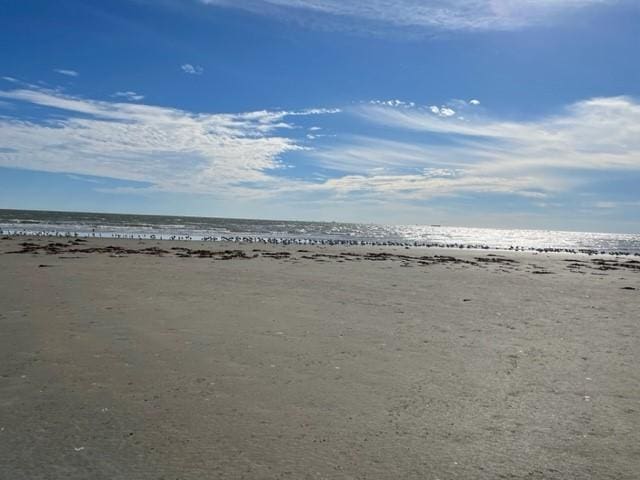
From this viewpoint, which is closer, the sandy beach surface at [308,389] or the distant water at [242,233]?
the sandy beach surface at [308,389]

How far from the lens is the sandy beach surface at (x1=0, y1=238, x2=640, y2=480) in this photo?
435 centimetres

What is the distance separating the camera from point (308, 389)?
6.14 metres

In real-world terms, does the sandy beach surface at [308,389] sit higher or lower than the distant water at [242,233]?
lower

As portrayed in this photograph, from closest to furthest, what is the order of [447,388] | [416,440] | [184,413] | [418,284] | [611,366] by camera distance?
[416,440], [184,413], [447,388], [611,366], [418,284]

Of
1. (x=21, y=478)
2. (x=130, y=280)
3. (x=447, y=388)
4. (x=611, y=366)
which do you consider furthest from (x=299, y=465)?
(x=130, y=280)

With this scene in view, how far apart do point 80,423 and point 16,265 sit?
55.3 feet

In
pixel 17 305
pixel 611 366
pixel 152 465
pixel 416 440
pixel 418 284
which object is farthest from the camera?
pixel 418 284

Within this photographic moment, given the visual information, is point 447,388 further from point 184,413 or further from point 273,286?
point 273,286

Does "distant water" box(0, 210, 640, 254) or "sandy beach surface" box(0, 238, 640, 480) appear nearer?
"sandy beach surface" box(0, 238, 640, 480)

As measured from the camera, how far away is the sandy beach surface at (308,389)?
4.35 m

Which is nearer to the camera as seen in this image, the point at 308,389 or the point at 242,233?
the point at 308,389

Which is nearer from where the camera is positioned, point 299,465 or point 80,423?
point 299,465

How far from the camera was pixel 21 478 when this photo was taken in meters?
3.88

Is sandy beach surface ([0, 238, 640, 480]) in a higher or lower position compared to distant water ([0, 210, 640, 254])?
lower
